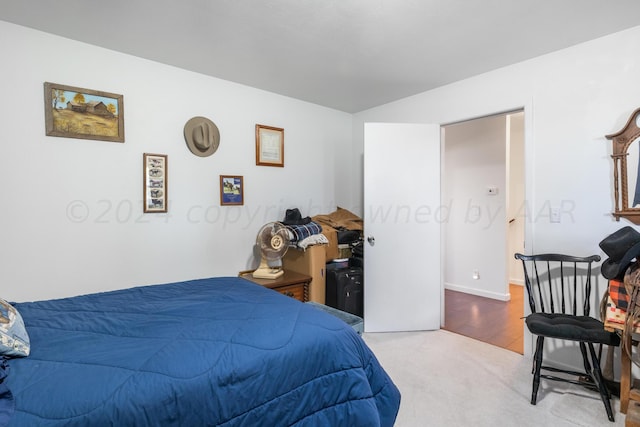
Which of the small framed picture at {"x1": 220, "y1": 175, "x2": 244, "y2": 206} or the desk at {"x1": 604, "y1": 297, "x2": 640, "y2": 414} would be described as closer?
the desk at {"x1": 604, "y1": 297, "x2": 640, "y2": 414}

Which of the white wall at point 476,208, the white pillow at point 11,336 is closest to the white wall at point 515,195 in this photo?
the white wall at point 476,208

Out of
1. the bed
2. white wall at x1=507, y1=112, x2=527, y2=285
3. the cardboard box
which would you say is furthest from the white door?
white wall at x1=507, y1=112, x2=527, y2=285

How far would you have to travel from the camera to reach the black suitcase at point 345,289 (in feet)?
10.4

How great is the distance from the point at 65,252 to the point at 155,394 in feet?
6.05

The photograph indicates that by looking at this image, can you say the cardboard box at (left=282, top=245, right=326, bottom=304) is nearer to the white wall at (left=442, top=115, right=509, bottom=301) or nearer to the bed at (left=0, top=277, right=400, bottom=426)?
the bed at (left=0, top=277, right=400, bottom=426)

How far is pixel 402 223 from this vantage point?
3.16m

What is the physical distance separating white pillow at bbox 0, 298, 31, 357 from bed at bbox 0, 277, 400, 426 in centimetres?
3

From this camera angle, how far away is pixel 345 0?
1795 millimetres

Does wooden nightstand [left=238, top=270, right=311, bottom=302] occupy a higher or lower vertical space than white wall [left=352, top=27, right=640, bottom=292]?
lower

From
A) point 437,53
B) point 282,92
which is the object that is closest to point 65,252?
A: point 282,92

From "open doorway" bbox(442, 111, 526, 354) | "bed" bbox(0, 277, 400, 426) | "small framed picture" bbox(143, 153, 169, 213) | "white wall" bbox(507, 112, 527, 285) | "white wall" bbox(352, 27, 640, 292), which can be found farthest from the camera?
"white wall" bbox(507, 112, 527, 285)

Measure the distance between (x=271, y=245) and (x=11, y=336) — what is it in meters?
1.95

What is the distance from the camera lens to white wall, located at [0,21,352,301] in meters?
2.06

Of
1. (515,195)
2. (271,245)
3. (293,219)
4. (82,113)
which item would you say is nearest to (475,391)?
(271,245)
